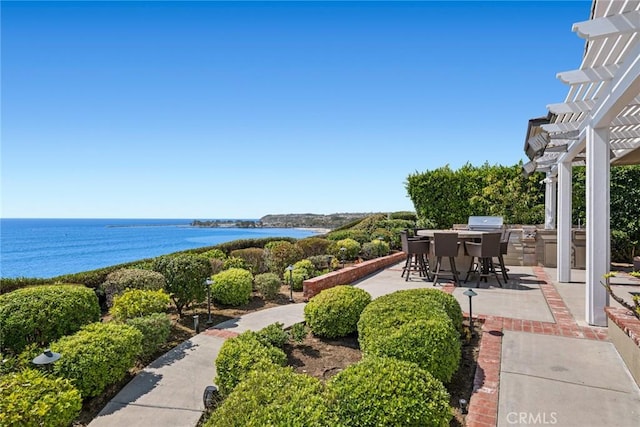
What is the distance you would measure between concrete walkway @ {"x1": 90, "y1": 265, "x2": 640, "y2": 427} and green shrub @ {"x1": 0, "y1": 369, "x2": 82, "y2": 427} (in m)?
0.35

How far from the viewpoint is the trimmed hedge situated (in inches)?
120

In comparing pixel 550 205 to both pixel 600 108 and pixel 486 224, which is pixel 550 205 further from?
pixel 600 108

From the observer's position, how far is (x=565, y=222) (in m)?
7.38

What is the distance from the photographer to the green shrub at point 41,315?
12.4 ft

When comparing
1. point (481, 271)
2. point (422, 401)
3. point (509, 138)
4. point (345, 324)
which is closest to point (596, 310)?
point (481, 271)

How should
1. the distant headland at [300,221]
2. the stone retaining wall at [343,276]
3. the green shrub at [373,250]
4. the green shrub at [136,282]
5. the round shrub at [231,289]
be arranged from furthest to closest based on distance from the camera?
the distant headland at [300,221] → the green shrub at [373,250] → the stone retaining wall at [343,276] → the round shrub at [231,289] → the green shrub at [136,282]

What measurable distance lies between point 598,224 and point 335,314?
387 centimetres

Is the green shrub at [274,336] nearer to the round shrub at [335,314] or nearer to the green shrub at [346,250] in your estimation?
the round shrub at [335,314]

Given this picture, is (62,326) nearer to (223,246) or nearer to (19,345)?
(19,345)

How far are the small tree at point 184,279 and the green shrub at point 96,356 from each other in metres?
1.91

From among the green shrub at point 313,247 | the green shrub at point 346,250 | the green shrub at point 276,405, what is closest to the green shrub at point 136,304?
the green shrub at point 276,405

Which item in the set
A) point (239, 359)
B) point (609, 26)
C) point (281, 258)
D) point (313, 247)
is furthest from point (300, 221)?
point (609, 26)

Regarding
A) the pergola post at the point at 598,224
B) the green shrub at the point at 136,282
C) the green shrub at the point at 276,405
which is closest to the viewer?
the green shrub at the point at 276,405

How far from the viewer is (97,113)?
11.1 meters
